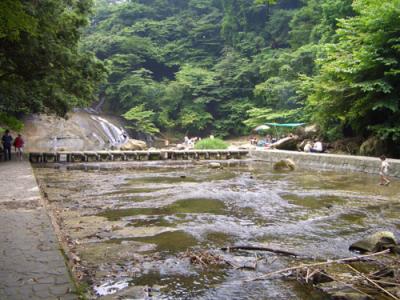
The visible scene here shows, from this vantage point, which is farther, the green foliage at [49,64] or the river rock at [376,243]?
the green foliage at [49,64]

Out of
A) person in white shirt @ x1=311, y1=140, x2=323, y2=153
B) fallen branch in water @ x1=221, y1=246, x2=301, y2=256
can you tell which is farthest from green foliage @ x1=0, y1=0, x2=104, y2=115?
person in white shirt @ x1=311, y1=140, x2=323, y2=153

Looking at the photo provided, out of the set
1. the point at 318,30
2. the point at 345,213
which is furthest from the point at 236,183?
the point at 318,30

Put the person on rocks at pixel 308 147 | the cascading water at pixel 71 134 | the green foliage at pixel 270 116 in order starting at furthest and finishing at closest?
the green foliage at pixel 270 116
the cascading water at pixel 71 134
the person on rocks at pixel 308 147

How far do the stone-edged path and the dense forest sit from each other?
3.05 meters

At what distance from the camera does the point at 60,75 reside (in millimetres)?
17188

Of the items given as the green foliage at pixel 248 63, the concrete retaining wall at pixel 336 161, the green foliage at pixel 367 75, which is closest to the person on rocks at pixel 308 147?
the green foliage at pixel 248 63

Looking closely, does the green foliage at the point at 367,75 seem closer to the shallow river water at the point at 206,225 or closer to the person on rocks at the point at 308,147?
the person on rocks at the point at 308,147

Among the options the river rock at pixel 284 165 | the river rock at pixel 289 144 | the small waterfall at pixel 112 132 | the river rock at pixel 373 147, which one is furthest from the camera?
the small waterfall at pixel 112 132

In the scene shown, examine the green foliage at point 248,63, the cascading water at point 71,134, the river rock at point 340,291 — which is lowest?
the river rock at point 340,291

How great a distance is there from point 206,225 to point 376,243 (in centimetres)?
337

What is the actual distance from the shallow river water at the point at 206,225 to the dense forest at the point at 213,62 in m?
3.74

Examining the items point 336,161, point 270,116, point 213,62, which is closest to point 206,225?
point 336,161

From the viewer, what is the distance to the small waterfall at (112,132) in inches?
1383

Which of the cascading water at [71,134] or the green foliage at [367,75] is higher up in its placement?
the green foliage at [367,75]
